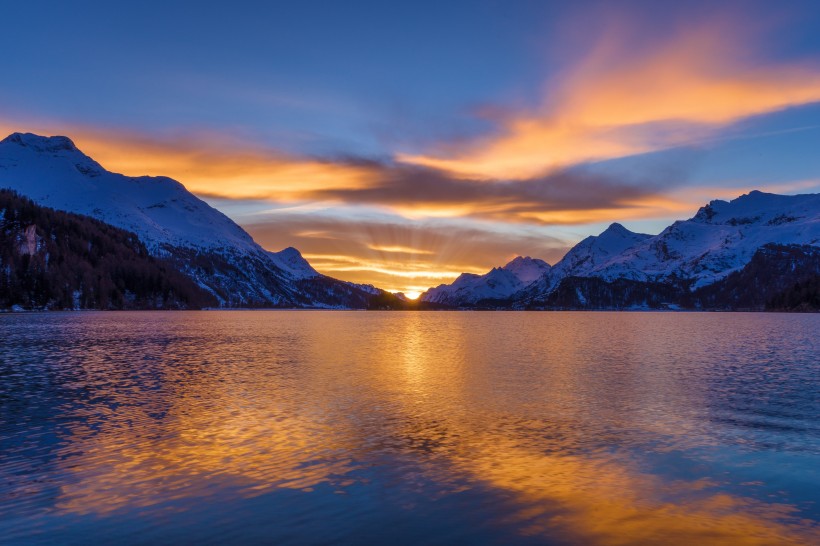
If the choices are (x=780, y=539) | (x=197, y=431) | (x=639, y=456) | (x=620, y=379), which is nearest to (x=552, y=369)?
Result: (x=620, y=379)

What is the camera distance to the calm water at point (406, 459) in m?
18.6

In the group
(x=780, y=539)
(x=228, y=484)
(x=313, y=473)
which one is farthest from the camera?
→ (x=313, y=473)

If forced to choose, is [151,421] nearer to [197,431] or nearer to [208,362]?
[197,431]

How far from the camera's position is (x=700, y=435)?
32.0 meters

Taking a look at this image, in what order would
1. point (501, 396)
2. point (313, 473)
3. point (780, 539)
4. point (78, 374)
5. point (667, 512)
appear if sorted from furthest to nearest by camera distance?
point (78, 374) → point (501, 396) → point (313, 473) → point (667, 512) → point (780, 539)

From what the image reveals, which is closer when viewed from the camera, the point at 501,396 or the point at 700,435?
the point at 700,435

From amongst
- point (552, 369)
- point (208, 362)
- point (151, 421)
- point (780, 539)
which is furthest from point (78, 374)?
point (780, 539)

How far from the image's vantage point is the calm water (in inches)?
734

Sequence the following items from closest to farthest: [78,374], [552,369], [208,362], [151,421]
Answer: [151,421] → [78,374] → [552,369] → [208,362]

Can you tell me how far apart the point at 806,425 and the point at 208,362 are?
58.0 metres

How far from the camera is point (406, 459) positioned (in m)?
26.8

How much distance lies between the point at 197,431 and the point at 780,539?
26804 mm

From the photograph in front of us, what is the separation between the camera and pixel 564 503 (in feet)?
68.7

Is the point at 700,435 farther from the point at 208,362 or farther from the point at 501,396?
the point at 208,362
